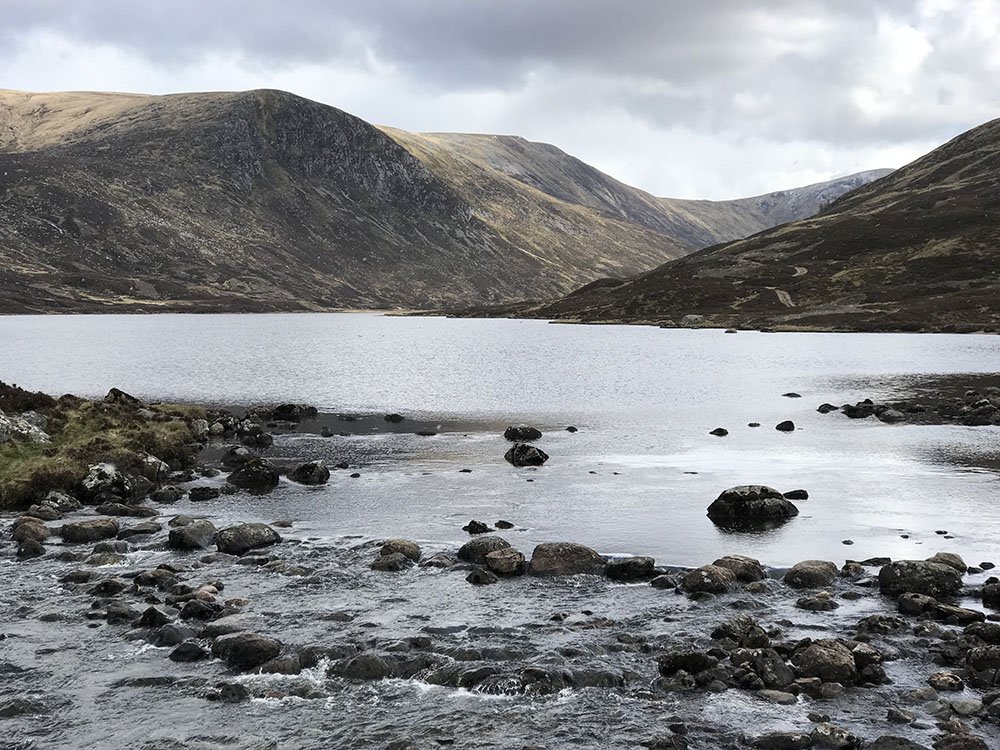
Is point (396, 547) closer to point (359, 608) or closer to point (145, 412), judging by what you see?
point (359, 608)

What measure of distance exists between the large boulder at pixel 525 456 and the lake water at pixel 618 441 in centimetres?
94

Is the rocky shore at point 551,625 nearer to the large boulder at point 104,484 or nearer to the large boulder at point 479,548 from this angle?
the large boulder at point 479,548

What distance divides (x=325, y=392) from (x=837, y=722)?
257 ft

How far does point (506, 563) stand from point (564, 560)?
2.16m

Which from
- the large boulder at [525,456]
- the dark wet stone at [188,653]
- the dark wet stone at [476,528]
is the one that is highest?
the large boulder at [525,456]

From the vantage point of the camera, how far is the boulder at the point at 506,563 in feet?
102

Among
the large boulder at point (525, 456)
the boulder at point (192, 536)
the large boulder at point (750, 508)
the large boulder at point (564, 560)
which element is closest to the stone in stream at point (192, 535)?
the boulder at point (192, 536)

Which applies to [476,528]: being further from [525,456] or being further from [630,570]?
[525,456]

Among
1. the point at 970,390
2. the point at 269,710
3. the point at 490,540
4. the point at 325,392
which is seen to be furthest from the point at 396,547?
the point at 970,390

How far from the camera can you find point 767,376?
110562 millimetres

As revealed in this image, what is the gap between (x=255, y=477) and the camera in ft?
155

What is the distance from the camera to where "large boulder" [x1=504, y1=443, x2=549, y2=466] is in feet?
174

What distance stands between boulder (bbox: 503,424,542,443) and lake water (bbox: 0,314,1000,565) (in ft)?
5.35

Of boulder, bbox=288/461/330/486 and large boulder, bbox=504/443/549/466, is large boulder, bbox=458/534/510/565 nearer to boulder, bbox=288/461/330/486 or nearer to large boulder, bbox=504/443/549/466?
boulder, bbox=288/461/330/486
